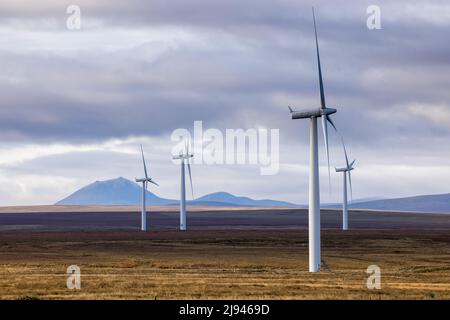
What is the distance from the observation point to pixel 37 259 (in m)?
79.3

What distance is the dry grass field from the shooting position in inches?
1737

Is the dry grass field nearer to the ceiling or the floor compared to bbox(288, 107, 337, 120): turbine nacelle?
nearer to the floor

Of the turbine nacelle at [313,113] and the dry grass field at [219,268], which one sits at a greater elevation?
the turbine nacelle at [313,113]

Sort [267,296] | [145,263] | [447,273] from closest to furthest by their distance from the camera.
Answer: [267,296], [447,273], [145,263]

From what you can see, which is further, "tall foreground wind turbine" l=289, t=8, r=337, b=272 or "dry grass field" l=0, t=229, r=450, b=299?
"tall foreground wind turbine" l=289, t=8, r=337, b=272

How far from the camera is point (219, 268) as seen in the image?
6662cm

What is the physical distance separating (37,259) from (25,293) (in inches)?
1434

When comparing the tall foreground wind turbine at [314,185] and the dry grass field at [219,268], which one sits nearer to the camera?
the dry grass field at [219,268]

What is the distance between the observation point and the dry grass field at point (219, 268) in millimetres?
44125

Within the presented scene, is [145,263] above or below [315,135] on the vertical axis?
below

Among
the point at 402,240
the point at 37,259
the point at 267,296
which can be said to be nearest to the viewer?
the point at 267,296
